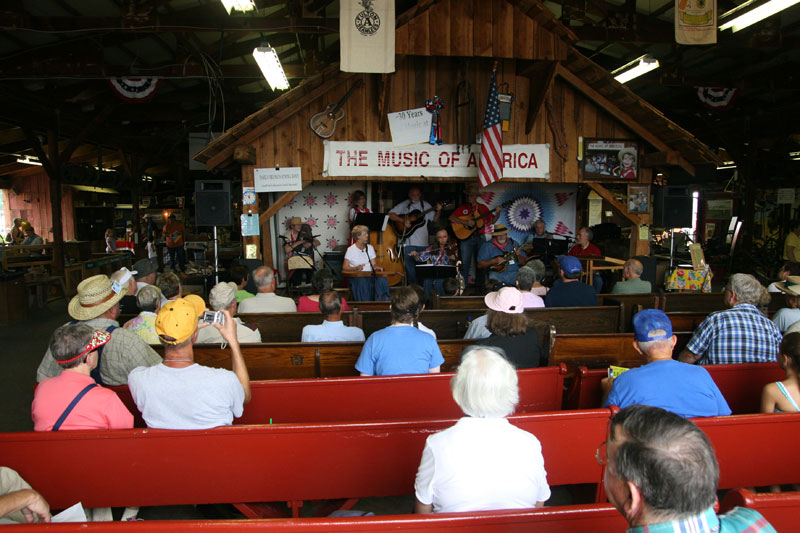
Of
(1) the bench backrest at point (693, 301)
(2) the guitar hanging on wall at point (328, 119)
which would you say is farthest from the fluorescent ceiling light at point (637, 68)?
(2) the guitar hanging on wall at point (328, 119)

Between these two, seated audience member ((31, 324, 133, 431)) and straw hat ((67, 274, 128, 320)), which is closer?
seated audience member ((31, 324, 133, 431))

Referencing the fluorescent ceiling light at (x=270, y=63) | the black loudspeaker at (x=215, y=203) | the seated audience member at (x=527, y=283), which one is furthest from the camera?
the black loudspeaker at (x=215, y=203)

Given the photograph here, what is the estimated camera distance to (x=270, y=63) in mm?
7324

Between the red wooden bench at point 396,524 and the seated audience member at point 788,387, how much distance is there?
163cm

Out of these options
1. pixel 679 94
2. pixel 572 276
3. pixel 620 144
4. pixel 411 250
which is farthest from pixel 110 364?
pixel 679 94

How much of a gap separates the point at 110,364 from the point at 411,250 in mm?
6721

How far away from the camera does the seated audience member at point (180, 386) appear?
2.49 m

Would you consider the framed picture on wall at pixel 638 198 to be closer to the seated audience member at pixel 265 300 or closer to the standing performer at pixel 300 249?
the standing performer at pixel 300 249

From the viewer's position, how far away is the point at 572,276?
217 inches

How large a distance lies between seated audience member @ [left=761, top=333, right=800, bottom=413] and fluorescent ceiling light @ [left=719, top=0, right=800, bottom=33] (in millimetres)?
5151

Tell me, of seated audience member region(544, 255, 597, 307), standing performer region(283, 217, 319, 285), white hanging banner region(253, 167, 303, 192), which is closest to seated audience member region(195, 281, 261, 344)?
seated audience member region(544, 255, 597, 307)

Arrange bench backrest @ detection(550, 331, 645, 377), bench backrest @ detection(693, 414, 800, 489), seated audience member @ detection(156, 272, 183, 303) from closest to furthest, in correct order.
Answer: bench backrest @ detection(693, 414, 800, 489), bench backrest @ detection(550, 331, 645, 377), seated audience member @ detection(156, 272, 183, 303)

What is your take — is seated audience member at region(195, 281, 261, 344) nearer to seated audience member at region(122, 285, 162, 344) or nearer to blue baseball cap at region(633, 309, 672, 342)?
seated audience member at region(122, 285, 162, 344)

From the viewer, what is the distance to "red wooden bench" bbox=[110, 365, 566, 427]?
10.1ft
